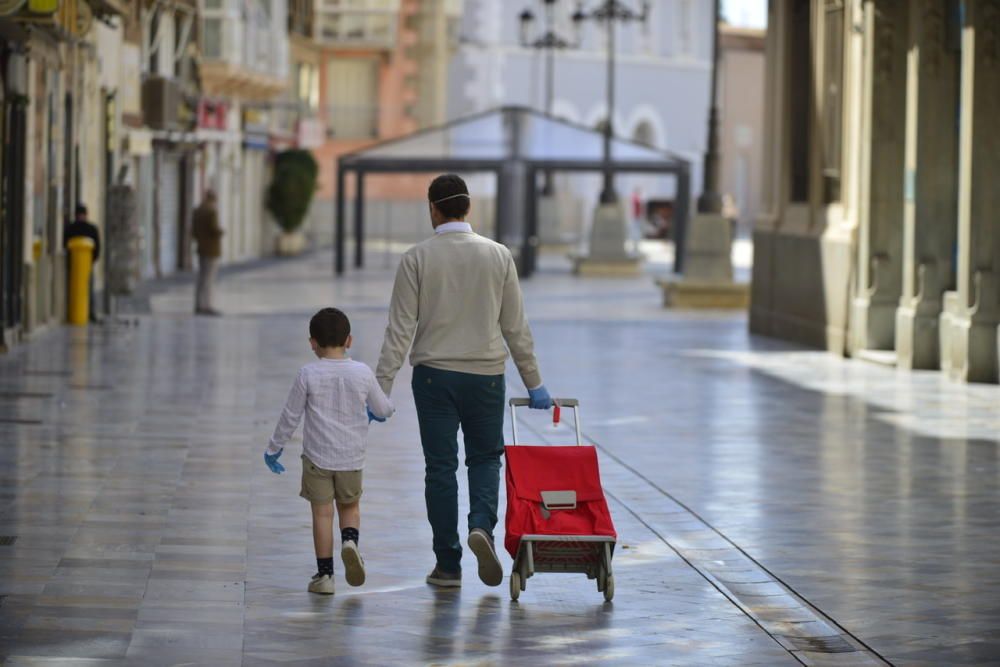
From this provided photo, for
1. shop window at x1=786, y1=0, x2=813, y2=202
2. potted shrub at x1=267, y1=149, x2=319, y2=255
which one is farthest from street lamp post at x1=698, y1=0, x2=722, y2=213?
potted shrub at x1=267, y1=149, x2=319, y2=255

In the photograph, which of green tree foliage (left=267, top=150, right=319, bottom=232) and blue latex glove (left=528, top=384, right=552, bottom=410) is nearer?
blue latex glove (left=528, top=384, right=552, bottom=410)

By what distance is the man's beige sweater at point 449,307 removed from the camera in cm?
905

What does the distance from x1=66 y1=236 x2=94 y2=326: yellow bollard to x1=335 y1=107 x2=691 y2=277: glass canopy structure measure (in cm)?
1686

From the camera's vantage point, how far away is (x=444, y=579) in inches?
365

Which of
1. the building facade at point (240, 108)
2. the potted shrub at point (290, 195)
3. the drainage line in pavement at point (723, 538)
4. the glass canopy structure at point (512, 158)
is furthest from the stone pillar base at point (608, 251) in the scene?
the drainage line in pavement at point (723, 538)

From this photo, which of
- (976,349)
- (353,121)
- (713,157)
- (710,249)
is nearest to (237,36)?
(713,157)

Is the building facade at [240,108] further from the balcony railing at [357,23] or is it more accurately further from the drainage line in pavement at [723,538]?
the drainage line in pavement at [723,538]

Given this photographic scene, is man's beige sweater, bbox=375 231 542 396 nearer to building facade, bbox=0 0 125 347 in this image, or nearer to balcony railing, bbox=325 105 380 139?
building facade, bbox=0 0 125 347

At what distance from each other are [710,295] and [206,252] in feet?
26.3

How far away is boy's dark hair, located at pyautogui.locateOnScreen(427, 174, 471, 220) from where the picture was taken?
29.9ft

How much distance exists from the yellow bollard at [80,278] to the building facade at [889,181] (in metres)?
8.10

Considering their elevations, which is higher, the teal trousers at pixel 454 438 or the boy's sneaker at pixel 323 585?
the teal trousers at pixel 454 438

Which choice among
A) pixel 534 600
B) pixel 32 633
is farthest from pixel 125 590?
pixel 534 600

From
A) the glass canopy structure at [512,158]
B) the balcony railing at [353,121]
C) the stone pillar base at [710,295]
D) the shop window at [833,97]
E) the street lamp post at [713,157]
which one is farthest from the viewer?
the balcony railing at [353,121]
